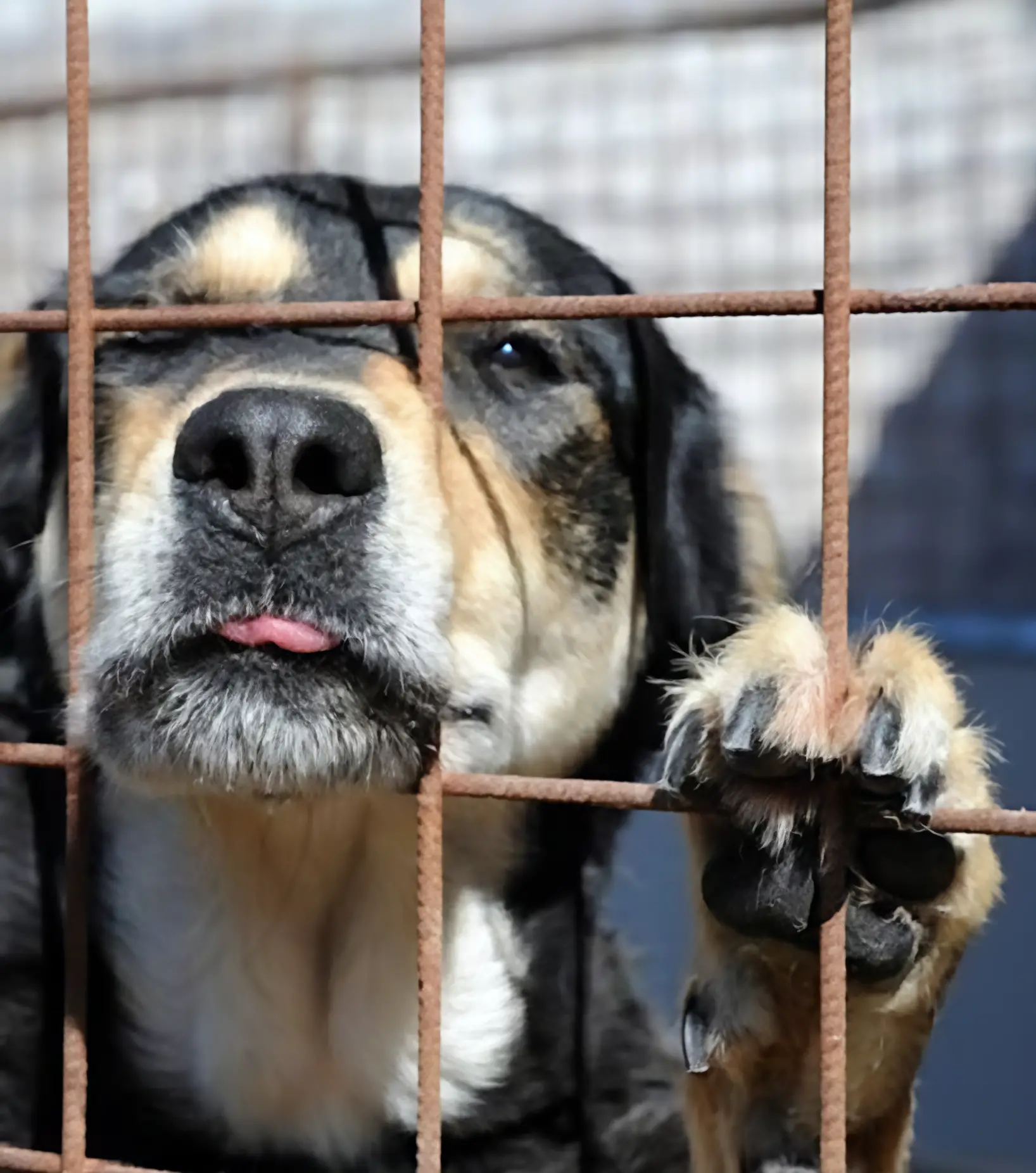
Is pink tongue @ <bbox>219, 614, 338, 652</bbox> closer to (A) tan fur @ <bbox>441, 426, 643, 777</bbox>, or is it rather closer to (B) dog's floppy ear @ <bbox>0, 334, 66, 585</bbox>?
(A) tan fur @ <bbox>441, 426, 643, 777</bbox>

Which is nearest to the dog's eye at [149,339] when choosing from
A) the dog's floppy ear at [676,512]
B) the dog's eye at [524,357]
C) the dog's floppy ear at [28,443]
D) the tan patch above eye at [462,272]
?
the dog's floppy ear at [28,443]

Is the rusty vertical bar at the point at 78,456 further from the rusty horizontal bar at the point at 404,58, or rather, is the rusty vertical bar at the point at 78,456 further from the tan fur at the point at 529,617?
the rusty horizontal bar at the point at 404,58

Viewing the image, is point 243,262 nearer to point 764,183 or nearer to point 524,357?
point 524,357

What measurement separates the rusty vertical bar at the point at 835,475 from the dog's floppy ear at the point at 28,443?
1.14 m

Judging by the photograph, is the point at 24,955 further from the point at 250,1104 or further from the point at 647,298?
the point at 647,298

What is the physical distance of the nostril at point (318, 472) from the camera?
117 centimetres

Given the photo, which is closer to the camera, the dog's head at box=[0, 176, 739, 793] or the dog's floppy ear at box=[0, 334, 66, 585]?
the dog's head at box=[0, 176, 739, 793]

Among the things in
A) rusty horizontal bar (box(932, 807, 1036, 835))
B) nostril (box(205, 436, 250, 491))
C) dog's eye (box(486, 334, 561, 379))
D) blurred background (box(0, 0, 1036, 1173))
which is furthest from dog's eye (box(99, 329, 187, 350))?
blurred background (box(0, 0, 1036, 1173))

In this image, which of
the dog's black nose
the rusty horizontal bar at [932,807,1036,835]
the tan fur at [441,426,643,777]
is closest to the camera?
the rusty horizontal bar at [932,807,1036,835]

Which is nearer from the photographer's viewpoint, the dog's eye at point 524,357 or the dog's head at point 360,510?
the dog's head at point 360,510

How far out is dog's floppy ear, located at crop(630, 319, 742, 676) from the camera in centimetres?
190

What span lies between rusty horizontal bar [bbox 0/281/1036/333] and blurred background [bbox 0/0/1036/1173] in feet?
6.23

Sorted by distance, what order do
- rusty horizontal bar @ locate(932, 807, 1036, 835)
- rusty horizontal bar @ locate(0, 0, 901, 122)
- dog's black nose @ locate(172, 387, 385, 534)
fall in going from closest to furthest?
rusty horizontal bar @ locate(932, 807, 1036, 835)
dog's black nose @ locate(172, 387, 385, 534)
rusty horizontal bar @ locate(0, 0, 901, 122)

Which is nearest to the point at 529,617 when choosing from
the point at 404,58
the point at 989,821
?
the point at 989,821
